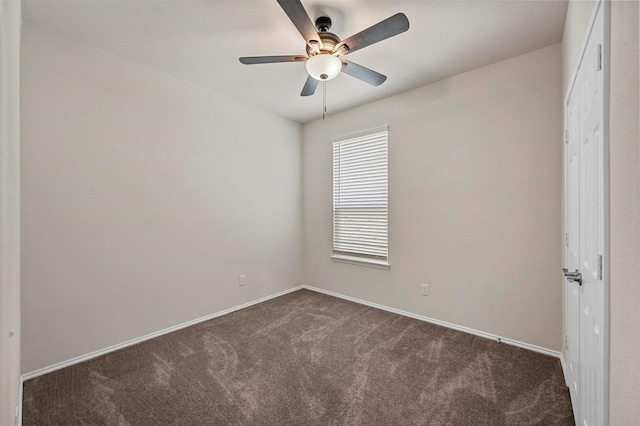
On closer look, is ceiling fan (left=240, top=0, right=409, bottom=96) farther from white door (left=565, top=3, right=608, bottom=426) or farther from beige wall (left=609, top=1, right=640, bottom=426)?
beige wall (left=609, top=1, right=640, bottom=426)

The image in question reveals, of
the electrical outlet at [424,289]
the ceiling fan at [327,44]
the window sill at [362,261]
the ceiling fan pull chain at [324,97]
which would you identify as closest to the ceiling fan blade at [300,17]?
the ceiling fan at [327,44]

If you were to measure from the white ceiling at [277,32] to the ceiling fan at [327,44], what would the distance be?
178 millimetres

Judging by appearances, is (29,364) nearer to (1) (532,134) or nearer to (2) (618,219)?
(2) (618,219)

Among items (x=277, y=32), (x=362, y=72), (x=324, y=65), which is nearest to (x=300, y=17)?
(x=324, y=65)

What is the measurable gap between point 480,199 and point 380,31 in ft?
6.22

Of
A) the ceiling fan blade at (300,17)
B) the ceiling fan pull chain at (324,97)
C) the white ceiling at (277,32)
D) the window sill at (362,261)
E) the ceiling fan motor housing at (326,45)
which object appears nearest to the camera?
the ceiling fan blade at (300,17)

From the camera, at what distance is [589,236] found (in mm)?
1246

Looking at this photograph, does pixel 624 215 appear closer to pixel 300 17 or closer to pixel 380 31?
pixel 380 31

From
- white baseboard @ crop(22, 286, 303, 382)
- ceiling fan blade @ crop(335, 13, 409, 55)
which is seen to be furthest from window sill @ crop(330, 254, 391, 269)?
ceiling fan blade @ crop(335, 13, 409, 55)

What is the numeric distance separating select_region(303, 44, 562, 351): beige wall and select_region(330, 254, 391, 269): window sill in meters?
0.08

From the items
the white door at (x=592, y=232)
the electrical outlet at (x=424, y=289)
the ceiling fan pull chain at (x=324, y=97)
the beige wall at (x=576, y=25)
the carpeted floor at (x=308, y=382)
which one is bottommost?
the carpeted floor at (x=308, y=382)

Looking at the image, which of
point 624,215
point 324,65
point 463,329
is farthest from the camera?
point 463,329

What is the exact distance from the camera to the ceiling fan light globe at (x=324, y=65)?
2012mm

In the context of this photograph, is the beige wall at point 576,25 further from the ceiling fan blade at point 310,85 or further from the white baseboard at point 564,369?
the white baseboard at point 564,369
